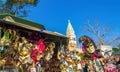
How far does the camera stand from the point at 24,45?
7.88 metres

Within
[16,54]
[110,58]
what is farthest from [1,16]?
[110,58]

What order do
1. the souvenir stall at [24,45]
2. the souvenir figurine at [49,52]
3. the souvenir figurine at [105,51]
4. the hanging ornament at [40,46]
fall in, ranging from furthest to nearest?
1. the souvenir figurine at [105,51]
2. the souvenir figurine at [49,52]
3. the hanging ornament at [40,46]
4. the souvenir stall at [24,45]

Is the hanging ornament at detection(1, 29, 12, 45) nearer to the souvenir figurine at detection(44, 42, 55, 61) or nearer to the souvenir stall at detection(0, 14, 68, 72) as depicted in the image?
the souvenir stall at detection(0, 14, 68, 72)

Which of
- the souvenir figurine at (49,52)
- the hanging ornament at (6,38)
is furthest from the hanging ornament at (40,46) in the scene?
the hanging ornament at (6,38)

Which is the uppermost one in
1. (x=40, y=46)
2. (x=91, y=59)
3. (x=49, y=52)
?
(x=40, y=46)

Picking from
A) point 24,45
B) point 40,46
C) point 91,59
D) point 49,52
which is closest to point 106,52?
point 91,59

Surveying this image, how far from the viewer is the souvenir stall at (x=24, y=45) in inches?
291

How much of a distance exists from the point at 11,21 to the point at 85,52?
258 centimetres

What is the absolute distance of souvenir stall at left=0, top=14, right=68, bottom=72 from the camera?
7402 millimetres

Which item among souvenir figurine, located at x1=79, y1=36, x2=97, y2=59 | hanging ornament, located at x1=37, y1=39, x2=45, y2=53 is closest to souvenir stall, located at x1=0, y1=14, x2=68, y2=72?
hanging ornament, located at x1=37, y1=39, x2=45, y2=53

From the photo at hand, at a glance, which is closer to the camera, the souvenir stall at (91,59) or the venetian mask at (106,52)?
the souvenir stall at (91,59)

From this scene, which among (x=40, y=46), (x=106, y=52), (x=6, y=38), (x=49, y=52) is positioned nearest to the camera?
(x=6, y=38)

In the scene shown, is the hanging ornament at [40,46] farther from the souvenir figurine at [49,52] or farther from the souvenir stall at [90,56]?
the souvenir stall at [90,56]

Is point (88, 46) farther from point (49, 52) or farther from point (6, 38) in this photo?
point (6, 38)
